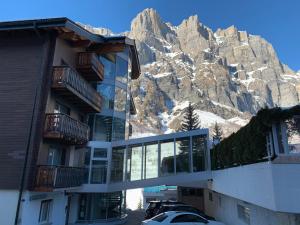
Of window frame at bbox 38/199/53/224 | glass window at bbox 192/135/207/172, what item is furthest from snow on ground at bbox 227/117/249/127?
window frame at bbox 38/199/53/224

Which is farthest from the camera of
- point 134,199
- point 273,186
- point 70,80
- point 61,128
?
point 134,199

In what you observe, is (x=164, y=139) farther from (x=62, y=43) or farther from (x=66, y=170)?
(x=62, y=43)

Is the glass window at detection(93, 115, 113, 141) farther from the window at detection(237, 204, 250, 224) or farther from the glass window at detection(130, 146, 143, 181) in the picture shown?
the window at detection(237, 204, 250, 224)

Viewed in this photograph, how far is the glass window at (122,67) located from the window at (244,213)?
44.6 feet

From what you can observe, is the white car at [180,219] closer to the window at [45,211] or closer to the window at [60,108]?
the window at [45,211]

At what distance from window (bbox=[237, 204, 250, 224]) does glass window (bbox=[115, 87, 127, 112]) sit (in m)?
11.9

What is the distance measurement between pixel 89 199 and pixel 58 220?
13.3 feet

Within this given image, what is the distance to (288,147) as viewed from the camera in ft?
29.8

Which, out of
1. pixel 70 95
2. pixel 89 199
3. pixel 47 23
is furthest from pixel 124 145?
pixel 47 23

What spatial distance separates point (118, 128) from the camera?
23.5 metres

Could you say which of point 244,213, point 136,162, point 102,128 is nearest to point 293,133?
point 244,213

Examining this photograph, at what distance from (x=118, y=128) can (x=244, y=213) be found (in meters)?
11.9

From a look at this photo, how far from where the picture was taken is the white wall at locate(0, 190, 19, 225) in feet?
44.3

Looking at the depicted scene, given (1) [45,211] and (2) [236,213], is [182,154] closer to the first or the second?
(2) [236,213]
